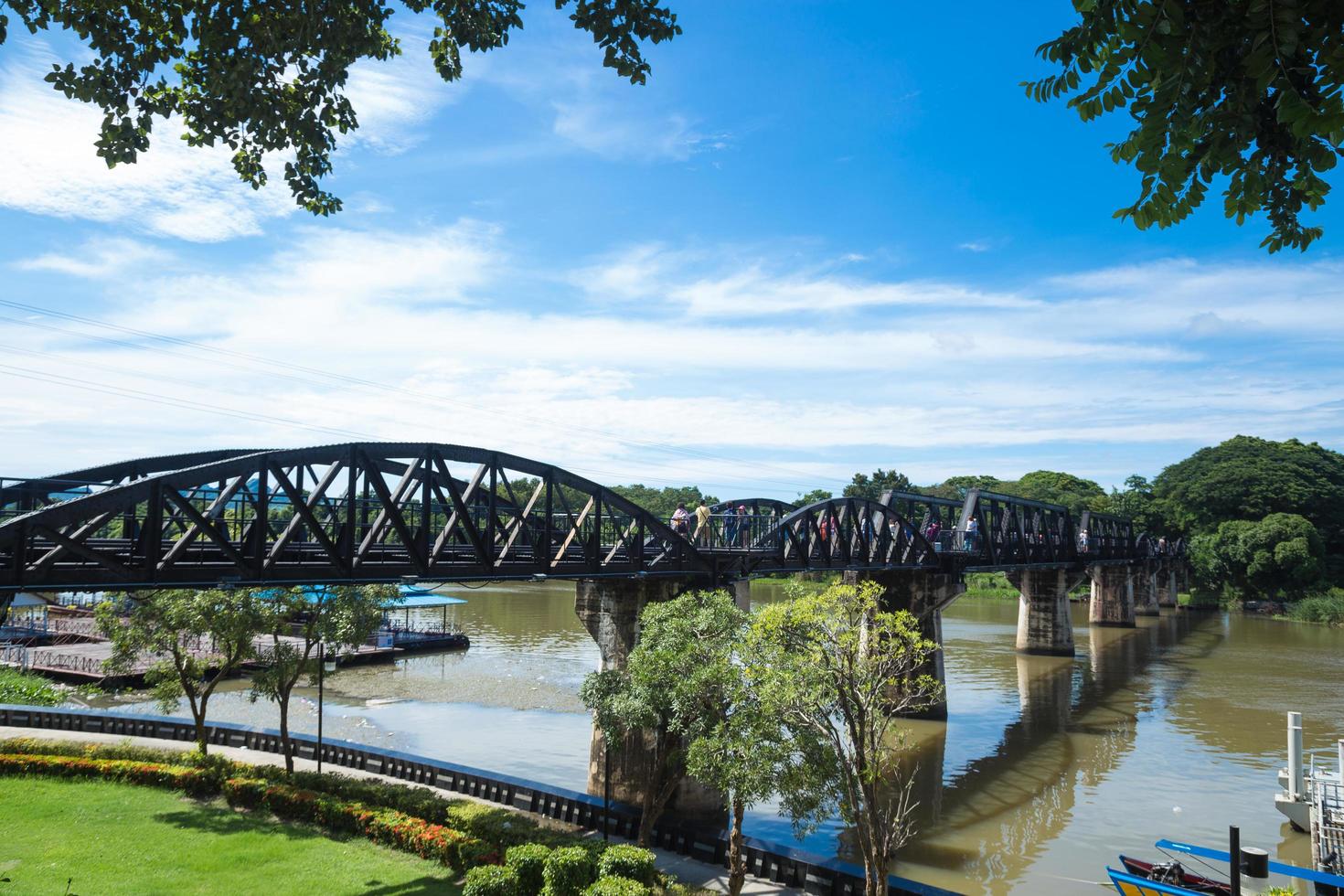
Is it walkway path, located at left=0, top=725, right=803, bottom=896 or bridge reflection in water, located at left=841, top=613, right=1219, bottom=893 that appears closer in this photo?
walkway path, located at left=0, top=725, right=803, bottom=896

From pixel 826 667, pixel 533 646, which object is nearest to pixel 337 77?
pixel 826 667

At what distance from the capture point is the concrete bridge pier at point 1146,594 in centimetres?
9056

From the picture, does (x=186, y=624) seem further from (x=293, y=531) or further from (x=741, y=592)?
(x=741, y=592)

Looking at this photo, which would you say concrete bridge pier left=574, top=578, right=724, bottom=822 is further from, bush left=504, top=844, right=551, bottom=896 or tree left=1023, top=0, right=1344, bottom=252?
tree left=1023, top=0, right=1344, bottom=252

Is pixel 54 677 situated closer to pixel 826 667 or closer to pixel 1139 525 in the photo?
pixel 826 667

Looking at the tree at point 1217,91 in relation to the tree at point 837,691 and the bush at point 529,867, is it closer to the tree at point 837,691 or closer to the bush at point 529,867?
the tree at point 837,691

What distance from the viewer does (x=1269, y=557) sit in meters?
83.8

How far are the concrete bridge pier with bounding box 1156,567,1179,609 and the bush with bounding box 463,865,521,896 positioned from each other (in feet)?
331

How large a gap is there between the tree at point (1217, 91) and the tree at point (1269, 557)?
94590 mm

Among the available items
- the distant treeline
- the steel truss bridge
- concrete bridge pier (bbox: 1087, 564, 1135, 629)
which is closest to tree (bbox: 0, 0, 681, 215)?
the steel truss bridge

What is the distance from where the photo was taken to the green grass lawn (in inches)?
612

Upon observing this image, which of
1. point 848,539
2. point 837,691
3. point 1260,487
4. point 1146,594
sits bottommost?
point 1146,594

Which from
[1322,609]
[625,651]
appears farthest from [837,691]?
[1322,609]

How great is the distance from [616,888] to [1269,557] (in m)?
92.0
